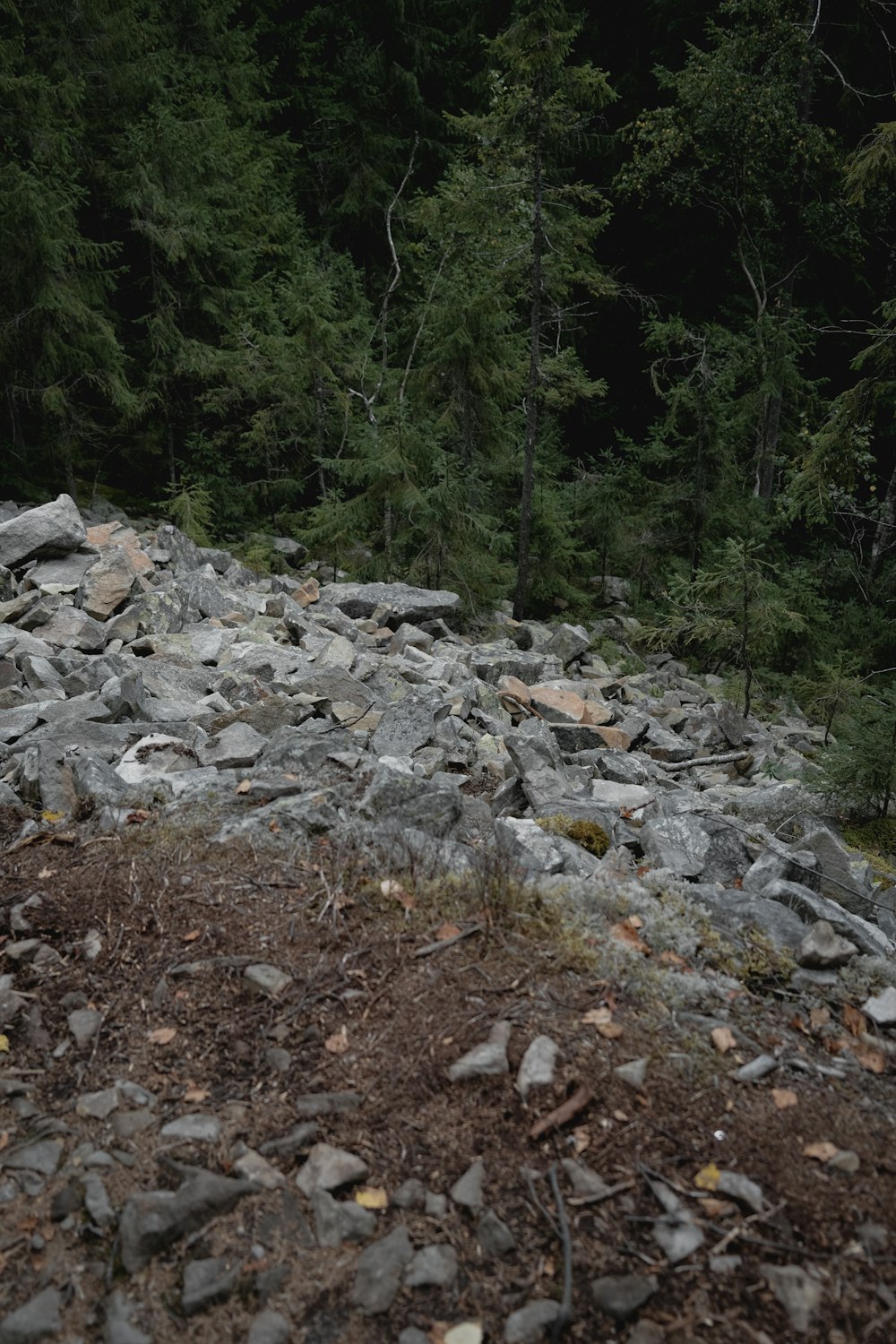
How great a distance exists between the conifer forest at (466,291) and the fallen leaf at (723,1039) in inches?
299

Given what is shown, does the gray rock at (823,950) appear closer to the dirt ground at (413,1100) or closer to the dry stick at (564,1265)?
the dirt ground at (413,1100)

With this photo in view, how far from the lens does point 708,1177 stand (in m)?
2.07

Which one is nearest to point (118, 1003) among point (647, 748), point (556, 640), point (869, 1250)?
point (869, 1250)

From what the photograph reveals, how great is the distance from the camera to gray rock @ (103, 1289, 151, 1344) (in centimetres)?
178

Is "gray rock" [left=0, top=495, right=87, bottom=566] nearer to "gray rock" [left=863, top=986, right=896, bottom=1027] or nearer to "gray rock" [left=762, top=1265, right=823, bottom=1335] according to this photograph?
"gray rock" [left=863, top=986, right=896, bottom=1027]

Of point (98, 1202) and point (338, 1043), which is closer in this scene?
point (98, 1202)

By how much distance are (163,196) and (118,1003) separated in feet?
57.3

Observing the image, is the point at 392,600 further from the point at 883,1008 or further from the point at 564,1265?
the point at 564,1265

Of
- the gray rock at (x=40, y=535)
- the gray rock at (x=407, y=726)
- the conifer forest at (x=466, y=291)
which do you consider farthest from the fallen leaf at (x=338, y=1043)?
the conifer forest at (x=466, y=291)

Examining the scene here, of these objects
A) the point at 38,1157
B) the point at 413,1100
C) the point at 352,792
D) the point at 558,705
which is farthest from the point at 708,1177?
the point at 558,705

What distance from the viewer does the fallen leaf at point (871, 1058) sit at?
8.39 feet

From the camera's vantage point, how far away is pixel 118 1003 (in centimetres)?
277

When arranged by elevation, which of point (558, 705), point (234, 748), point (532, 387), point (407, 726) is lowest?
point (558, 705)

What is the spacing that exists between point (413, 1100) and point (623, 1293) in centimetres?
76
